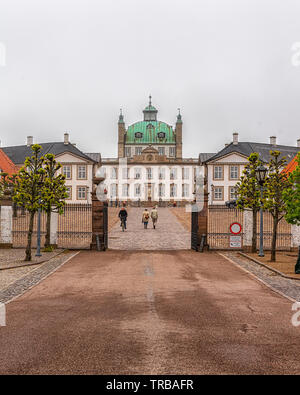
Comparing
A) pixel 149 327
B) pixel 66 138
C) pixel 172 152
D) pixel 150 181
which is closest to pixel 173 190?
pixel 150 181

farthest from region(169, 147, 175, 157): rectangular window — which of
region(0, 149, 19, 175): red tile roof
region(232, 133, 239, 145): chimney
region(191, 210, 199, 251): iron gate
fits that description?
region(191, 210, 199, 251): iron gate

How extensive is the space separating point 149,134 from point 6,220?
78.6m

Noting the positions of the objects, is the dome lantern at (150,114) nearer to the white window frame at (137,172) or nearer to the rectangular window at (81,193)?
the white window frame at (137,172)

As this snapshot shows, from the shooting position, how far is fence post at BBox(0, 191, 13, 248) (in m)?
19.5

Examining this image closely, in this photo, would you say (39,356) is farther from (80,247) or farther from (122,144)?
(122,144)

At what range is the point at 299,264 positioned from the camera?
43.8 ft

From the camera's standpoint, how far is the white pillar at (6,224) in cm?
1947

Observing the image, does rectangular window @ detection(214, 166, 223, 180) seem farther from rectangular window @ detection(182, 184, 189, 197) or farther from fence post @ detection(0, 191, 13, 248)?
fence post @ detection(0, 191, 13, 248)

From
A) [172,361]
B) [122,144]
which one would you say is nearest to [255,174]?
[172,361]

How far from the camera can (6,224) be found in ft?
64.1

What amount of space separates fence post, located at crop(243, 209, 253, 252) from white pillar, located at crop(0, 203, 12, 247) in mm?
10242

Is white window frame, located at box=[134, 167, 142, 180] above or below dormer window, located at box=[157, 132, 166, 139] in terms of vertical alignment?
below

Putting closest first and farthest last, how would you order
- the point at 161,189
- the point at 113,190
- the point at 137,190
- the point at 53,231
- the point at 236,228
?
the point at 236,228 → the point at 53,231 → the point at 113,190 → the point at 137,190 → the point at 161,189

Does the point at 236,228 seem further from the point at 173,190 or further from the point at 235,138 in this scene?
the point at 173,190
